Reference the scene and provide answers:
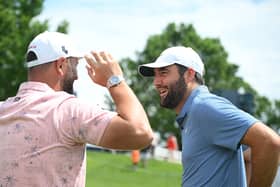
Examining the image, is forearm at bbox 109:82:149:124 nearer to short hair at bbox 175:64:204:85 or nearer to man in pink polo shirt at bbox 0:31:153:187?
man in pink polo shirt at bbox 0:31:153:187

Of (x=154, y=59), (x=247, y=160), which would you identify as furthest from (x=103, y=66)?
(x=154, y=59)

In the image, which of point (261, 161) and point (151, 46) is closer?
point (261, 161)

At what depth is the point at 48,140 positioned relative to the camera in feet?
12.9

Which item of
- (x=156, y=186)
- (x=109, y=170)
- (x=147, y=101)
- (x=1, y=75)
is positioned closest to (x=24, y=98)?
(x=156, y=186)

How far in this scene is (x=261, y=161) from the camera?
16.1 ft

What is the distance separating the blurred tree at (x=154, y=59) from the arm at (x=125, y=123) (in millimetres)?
69631

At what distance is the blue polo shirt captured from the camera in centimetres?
482

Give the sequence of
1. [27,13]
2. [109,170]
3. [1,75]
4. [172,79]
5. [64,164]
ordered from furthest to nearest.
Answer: [27,13] → [1,75] → [109,170] → [172,79] → [64,164]

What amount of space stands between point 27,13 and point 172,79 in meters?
35.9

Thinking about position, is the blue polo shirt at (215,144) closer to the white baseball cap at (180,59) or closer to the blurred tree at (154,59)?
the white baseball cap at (180,59)

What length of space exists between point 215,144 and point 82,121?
1.39 meters

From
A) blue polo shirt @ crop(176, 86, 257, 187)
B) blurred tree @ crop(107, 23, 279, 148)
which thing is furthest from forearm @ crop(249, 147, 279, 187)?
blurred tree @ crop(107, 23, 279, 148)

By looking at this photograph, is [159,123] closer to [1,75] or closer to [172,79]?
[1,75]

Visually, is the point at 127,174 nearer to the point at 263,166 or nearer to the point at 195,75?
the point at 195,75
